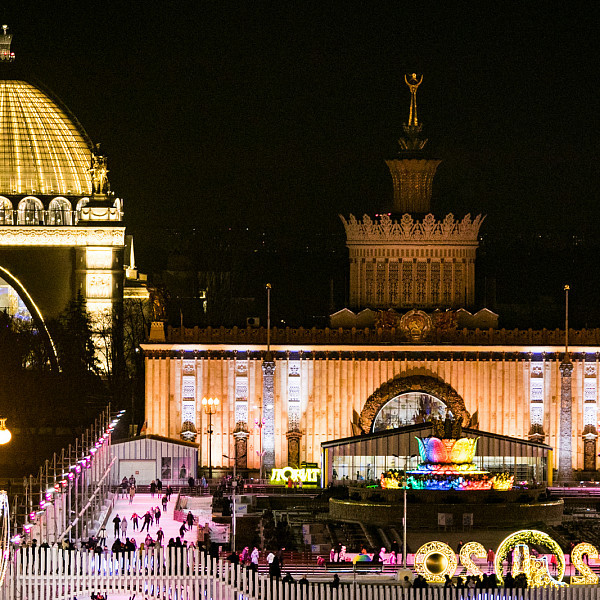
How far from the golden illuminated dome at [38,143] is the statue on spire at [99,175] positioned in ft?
30.1

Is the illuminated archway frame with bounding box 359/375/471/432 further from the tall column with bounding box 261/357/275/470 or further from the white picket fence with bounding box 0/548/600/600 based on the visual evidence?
the white picket fence with bounding box 0/548/600/600

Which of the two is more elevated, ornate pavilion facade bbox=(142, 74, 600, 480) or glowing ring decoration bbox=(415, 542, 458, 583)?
ornate pavilion facade bbox=(142, 74, 600, 480)

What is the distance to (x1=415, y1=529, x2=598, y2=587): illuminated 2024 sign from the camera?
5481 cm

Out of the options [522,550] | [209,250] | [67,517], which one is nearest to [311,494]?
[67,517]

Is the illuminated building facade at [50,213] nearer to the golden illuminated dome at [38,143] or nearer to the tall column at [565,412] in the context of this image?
the golden illuminated dome at [38,143]

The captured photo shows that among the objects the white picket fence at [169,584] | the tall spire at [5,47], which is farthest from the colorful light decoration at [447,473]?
the tall spire at [5,47]

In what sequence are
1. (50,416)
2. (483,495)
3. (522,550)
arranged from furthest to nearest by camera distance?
(50,416)
(483,495)
(522,550)

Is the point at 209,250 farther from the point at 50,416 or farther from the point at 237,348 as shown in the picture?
the point at 237,348

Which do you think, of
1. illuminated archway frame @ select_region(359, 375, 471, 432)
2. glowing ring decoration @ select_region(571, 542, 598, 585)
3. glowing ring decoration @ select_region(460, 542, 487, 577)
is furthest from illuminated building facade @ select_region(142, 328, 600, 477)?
glowing ring decoration @ select_region(460, 542, 487, 577)

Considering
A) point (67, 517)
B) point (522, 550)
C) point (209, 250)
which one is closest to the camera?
point (522, 550)

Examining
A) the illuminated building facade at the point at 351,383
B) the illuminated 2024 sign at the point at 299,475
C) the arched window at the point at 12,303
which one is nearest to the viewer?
the illuminated 2024 sign at the point at 299,475

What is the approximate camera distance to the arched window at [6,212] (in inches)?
5221

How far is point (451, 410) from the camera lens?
293 feet

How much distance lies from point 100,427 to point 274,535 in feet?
60.4
